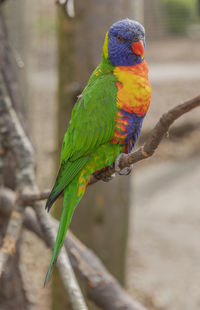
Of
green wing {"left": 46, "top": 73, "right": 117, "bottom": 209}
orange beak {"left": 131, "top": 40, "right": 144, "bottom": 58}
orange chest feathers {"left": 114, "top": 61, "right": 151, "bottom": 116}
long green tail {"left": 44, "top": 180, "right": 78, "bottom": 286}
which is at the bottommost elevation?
long green tail {"left": 44, "top": 180, "right": 78, "bottom": 286}

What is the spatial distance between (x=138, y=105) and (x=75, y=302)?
0.48 metres

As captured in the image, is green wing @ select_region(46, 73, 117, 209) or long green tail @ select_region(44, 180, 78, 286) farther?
green wing @ select_region(46, 73, 117, 209)

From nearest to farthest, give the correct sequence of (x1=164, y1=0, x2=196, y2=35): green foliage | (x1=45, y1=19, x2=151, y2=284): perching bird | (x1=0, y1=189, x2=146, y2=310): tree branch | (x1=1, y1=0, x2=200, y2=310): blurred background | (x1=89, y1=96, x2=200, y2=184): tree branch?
(x1=89, y1=96, x2=200, y2=184): tree branch < (x1=45, y1=19, x2=151, y2=284): perching bird < (x1=0, y1=189, x2=146, y2=310): tree branch < (x1=1, y1=0, x2=200, y2=310): blurred background < (x1=164, y1=0, x2=196, y2=35): green foliage

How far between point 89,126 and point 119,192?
139 centimetres

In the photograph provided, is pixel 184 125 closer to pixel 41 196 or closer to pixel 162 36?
pixel 41 196

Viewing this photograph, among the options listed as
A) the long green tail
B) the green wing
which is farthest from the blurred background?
the long green tail

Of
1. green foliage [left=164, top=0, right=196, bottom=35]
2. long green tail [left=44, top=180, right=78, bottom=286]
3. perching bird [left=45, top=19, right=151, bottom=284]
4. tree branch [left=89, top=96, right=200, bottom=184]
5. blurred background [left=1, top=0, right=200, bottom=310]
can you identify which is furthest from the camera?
green foliage [left=164, top=0, right=196, bottom=35]

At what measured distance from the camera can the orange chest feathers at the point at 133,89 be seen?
1.12 meters

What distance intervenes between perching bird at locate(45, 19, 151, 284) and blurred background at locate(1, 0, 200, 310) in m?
0.33

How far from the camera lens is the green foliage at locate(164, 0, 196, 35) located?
12.6m

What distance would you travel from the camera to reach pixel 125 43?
113 cm

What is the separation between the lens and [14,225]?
4.29 feet

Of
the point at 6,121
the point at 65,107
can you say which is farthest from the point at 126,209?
the point at 6,121

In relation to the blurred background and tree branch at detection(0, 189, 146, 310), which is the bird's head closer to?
the blurred background
